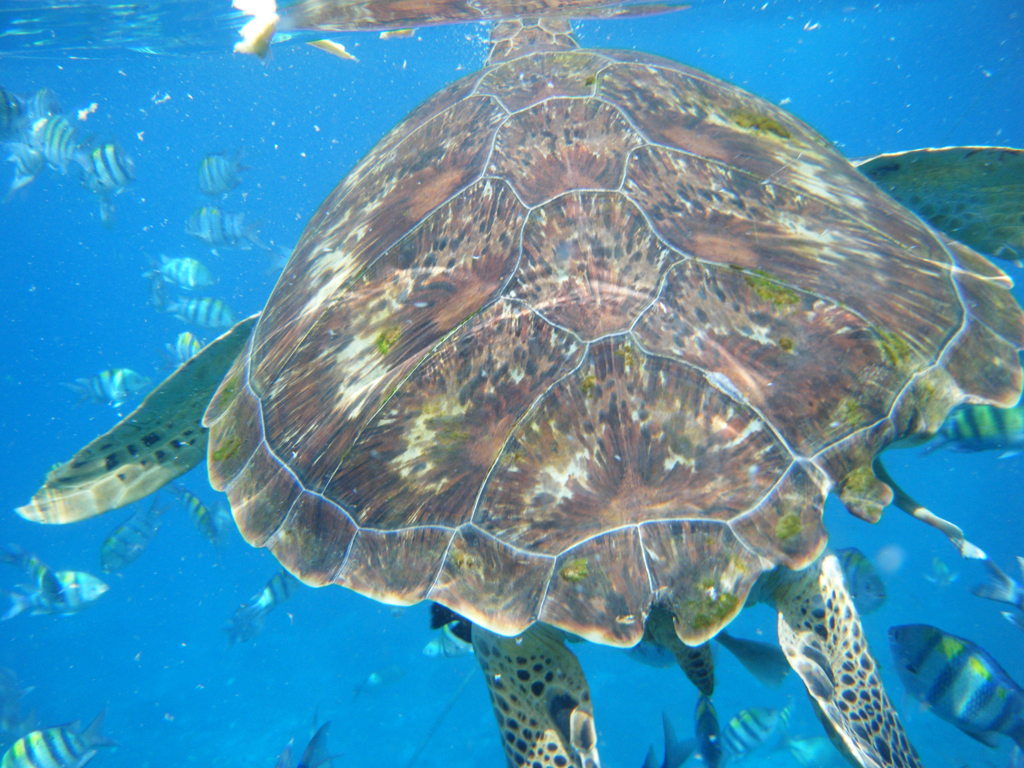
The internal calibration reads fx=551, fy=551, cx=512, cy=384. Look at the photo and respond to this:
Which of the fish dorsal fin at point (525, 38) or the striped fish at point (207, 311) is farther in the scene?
the striped fish at point (207, 311)

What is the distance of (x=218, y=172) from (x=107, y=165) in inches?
44.3

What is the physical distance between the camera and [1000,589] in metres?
2.77

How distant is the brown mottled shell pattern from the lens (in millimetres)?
1571

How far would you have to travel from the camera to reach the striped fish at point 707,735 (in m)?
3.12

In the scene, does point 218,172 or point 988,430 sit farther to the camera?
point 218,172

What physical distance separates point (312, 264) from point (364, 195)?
461mm

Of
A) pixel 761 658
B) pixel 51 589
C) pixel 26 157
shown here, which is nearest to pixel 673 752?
pixel 761 658

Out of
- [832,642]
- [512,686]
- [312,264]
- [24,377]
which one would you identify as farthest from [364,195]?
[24,377]

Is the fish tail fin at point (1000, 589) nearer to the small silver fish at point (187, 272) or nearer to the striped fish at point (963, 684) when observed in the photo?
the striped fish at point (963, 684)

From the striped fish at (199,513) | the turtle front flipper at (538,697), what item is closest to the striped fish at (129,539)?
the striped fish at (199,513)

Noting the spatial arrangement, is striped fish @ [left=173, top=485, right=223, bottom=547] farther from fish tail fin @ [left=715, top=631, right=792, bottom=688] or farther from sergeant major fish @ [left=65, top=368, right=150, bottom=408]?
fish tail fin @ [left=715, top=631, right=792, bottom=688]

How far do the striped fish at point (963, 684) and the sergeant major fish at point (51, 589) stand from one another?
6.26 m

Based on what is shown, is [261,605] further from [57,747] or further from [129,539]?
[57,747]

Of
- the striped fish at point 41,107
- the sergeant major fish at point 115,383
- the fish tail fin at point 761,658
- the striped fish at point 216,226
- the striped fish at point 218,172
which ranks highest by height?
the striped fish at point 41,107
